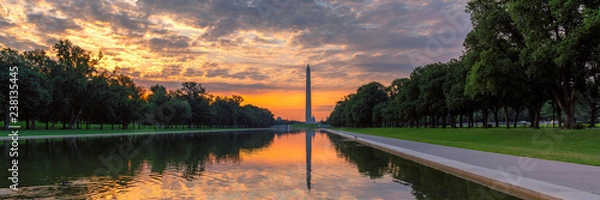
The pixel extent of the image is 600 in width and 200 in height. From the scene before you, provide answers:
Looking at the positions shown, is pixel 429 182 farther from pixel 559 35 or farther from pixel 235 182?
pixel 559 35

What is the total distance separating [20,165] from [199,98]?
122629 millimetres

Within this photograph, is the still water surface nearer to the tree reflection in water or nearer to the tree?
the tree reflection in water

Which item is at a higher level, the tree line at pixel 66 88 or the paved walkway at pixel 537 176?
the tree line at pixel 66 88

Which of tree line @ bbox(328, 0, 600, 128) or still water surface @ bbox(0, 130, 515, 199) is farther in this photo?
tree line @ bbox(328, 0, 600, 128)

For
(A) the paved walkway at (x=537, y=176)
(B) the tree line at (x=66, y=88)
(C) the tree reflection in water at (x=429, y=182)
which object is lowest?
(C) the tree reflection in water at (x=429, y=182)

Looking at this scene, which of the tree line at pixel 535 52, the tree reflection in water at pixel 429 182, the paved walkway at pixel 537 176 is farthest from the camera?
the tree line at pixel 535 52

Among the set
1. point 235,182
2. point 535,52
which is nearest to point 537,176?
point 235,182

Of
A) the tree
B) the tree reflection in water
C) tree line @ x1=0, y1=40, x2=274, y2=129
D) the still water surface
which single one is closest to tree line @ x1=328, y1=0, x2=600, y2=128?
the tree

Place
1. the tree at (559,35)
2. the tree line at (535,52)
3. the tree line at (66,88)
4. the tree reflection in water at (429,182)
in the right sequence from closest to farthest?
the tree reflection in water at (429,182), the tree at (559,35), the tree line at (535,52), the tree line at (66,88)

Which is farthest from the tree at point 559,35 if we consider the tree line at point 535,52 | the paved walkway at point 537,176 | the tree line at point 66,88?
the tree line at point 66,88

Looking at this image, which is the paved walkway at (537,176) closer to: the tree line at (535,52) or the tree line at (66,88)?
the tree line at (535,52)

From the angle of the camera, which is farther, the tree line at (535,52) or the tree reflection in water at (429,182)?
the tree line at (535,52)

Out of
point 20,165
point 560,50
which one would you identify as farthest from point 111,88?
point 560,50

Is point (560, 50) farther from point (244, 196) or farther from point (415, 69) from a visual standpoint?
point (415, 69)
